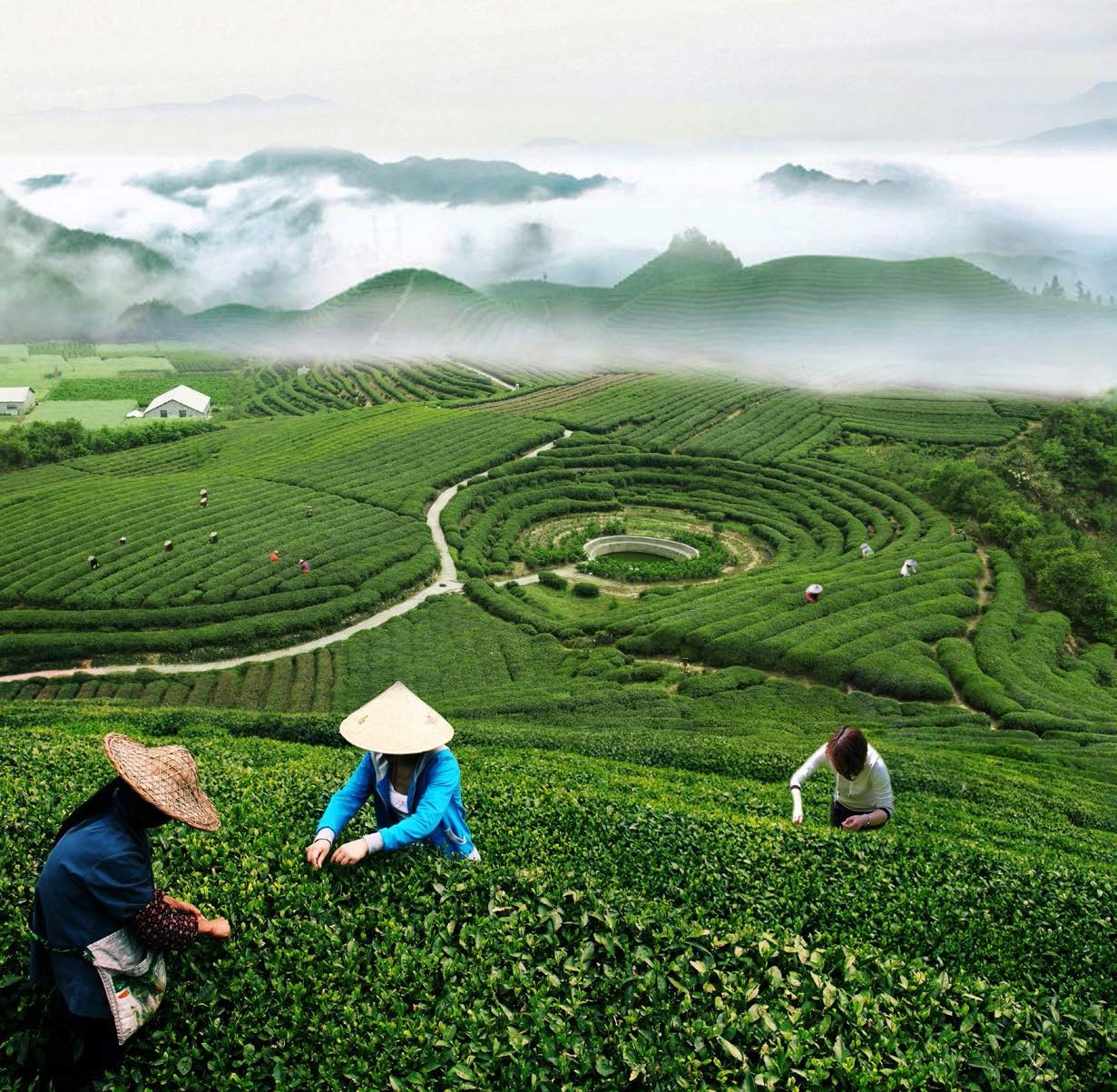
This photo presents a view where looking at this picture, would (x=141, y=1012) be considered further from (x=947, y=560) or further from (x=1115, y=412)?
(x=1115, y=412)

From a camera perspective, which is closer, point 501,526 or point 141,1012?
point 141,1012

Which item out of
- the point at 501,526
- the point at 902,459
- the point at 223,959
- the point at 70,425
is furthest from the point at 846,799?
the point at 70,425

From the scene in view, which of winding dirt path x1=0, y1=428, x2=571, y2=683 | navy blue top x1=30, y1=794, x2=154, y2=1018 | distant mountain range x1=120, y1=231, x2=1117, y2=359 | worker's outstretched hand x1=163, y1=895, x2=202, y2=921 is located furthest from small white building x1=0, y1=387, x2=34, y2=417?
navy blue top x1=30, y1=794, x2=154, y2=1018

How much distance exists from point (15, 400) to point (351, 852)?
84037mm

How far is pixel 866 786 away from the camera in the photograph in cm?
961

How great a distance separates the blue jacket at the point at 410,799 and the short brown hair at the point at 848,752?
13.3 feet

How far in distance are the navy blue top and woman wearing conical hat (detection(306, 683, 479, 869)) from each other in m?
1.63

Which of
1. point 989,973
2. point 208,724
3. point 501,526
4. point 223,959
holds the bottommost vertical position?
point 501,526

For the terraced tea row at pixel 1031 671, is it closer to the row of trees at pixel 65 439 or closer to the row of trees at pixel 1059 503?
the row of trees at pixel 1059 503

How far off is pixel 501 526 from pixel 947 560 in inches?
1054

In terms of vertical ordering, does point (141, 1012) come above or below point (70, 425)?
above

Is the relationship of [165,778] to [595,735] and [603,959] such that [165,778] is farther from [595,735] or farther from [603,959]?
[595,735]

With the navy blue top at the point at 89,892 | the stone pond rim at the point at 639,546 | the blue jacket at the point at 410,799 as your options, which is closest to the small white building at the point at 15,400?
the stone pond rim at the point at 639,546

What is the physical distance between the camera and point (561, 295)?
590ft
